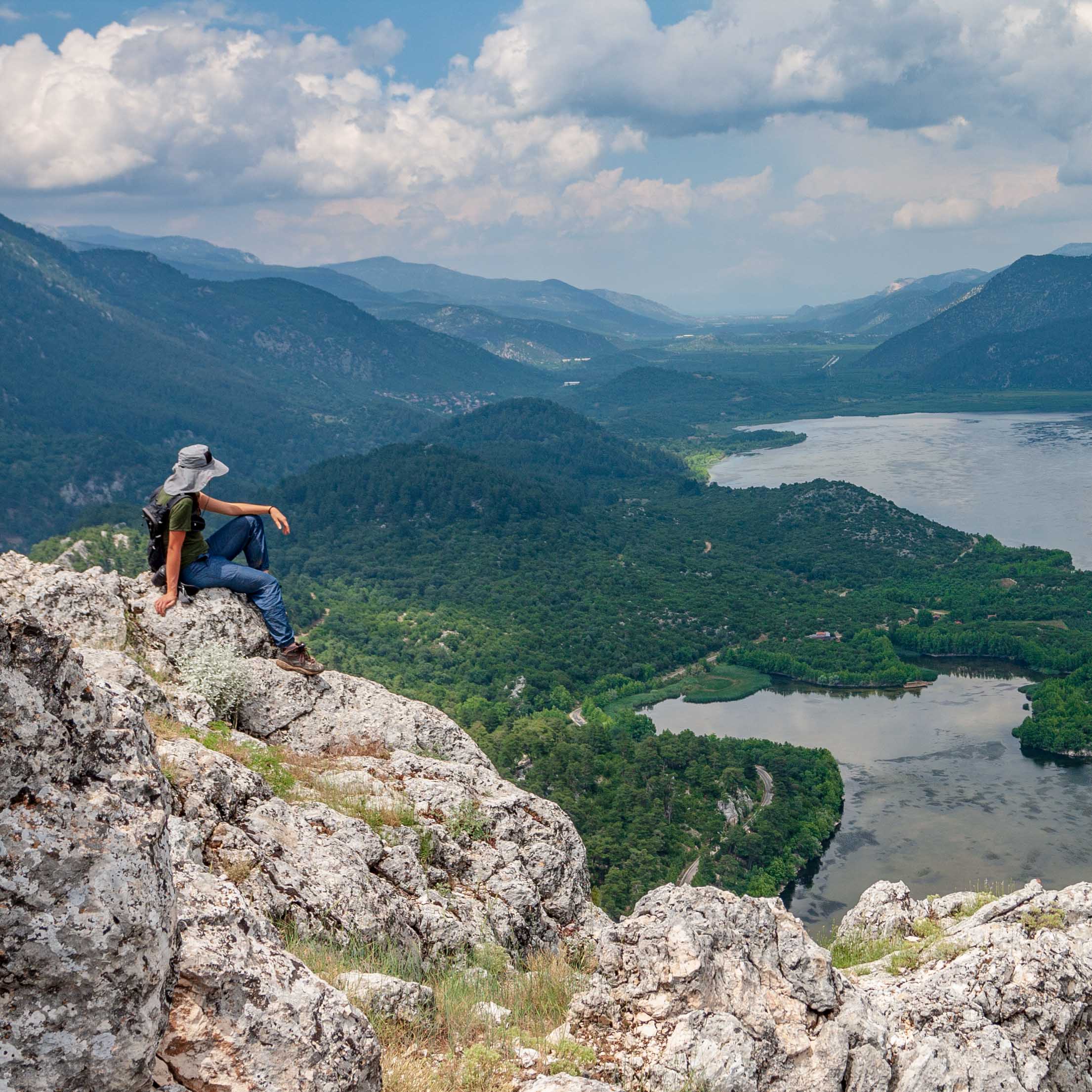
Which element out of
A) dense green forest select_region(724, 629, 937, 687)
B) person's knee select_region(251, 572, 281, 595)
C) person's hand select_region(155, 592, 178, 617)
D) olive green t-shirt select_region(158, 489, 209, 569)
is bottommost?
dense green forest select_region(724, 629, 937, 687)

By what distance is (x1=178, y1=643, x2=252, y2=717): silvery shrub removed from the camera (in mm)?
10836

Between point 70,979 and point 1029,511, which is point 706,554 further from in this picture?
point 70,979

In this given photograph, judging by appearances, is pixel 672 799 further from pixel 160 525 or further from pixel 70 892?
pixel 70 892

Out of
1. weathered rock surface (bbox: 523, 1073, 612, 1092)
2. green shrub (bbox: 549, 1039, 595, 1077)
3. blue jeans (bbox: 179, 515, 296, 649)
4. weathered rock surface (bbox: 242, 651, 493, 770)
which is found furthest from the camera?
blue jeans (bbox: 179, 515, 296, 649)

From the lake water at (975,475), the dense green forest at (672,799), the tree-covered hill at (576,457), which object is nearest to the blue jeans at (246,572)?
the dense green forest at (672,799)

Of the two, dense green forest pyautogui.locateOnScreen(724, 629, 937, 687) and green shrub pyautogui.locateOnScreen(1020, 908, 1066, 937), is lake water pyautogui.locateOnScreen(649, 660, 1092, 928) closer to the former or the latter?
dense green forest pyautogui.locateOnScreen(724, 629, 937, 687)

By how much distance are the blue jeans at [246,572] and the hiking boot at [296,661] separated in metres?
0.10

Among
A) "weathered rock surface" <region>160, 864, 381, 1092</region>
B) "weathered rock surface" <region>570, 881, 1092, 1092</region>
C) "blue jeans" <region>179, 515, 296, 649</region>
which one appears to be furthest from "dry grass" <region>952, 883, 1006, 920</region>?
"blue jeans" <region>179, 515, 296, 649</region>

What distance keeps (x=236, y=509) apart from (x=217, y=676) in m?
2.01

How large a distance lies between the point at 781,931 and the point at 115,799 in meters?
5.71

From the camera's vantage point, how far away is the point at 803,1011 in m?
7.24

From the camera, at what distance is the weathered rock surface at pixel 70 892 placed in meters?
3.80

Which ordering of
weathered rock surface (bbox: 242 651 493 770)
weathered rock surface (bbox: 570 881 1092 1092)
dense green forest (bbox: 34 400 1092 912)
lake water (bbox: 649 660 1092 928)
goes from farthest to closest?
dense green forest (bbox: 34 400 1092 912) < lake water (bbox: 649 660 1092 928) < weathered rock surface (bbox: 242 651 493 770) < weathered rock surface (bbox: 570 881 1092 1092)

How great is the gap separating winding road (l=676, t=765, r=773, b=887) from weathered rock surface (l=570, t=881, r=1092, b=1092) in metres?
39.3
